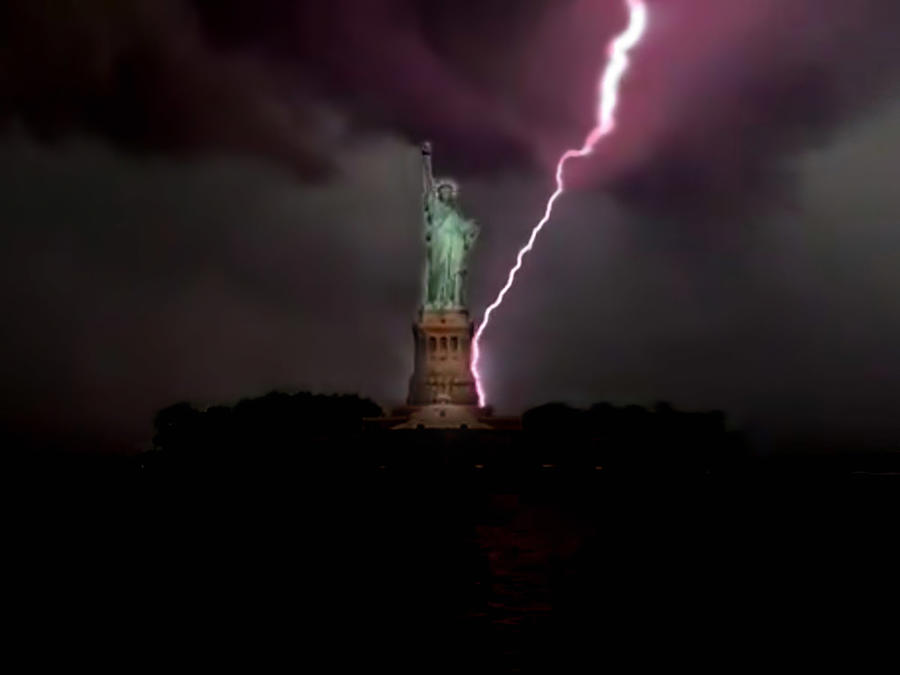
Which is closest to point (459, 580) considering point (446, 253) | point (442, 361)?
point (442, 361)

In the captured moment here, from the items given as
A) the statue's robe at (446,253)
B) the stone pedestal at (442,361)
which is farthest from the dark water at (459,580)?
the statue's robe at (446,253)

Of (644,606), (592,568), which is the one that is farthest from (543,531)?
(644,606)

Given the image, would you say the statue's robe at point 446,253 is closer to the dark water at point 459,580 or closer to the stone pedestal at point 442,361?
the stone pedestal at point 442,361

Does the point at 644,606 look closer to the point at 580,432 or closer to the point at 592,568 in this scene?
the point at 592,568

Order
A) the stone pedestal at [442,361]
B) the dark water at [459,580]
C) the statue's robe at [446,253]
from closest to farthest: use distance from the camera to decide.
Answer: the dark water at [459,580] → the stone pedestal at [442,361] → the statue's robe at [446,253]

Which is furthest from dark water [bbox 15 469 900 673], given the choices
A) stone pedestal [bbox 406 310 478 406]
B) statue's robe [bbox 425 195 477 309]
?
statue's robe [bbox 425 195 477 309]

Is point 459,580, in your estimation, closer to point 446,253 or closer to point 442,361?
point 442,361
